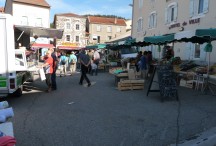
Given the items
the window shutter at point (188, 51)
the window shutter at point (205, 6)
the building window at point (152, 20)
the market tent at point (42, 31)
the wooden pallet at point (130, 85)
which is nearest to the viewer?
the wooden pallet at point (130, 85)

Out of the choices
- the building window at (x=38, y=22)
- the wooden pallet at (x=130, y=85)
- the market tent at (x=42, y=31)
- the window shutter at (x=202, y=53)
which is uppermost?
the building window at (x=38, y=22)

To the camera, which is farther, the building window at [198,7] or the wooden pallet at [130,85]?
the building window at [198,7]

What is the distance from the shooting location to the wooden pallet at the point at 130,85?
1024cm

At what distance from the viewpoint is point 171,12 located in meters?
19.5

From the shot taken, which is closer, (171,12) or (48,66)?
(48,66)

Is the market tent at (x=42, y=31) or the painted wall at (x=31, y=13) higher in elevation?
the painted wall at (x=31, y=13)

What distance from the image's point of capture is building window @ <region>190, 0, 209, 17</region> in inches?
589

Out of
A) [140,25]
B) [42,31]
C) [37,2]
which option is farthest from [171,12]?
[37,2]

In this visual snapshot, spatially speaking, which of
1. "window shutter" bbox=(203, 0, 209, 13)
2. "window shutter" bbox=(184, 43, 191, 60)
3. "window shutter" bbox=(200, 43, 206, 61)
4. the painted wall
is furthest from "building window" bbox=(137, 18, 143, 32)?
the painted wall

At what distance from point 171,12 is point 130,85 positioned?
11350mm

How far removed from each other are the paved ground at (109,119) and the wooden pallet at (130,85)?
3.65ft

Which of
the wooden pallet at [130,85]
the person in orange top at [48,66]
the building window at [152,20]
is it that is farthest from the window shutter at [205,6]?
the person in orange top at [48,66]

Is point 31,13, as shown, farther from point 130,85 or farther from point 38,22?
point 130,85

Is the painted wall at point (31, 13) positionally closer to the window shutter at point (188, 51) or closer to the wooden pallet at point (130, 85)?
the window shutter at point (188, 51)
